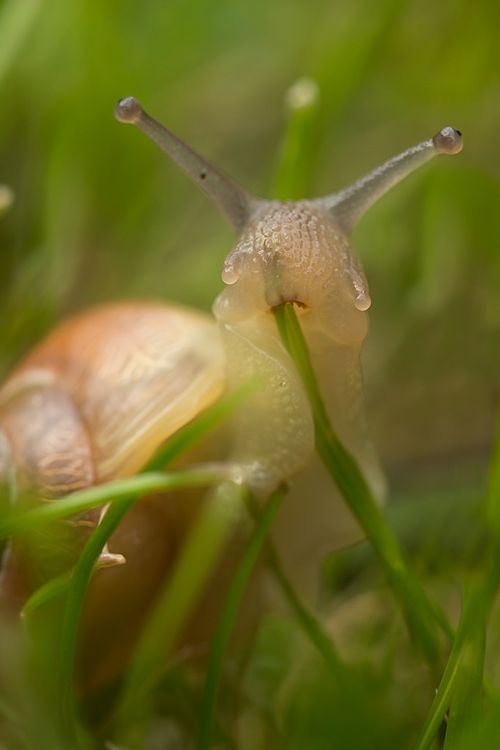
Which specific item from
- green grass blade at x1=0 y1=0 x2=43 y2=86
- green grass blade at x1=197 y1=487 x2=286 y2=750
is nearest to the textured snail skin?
green grass blade at x1=197 y1=487 x2=286 y2=750

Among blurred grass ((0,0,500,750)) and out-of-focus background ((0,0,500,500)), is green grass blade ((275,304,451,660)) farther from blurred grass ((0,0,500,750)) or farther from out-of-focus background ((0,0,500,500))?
out-of-focus background ((0,0,500,500))

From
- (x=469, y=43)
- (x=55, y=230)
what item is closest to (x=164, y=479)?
(x=55, y=230)

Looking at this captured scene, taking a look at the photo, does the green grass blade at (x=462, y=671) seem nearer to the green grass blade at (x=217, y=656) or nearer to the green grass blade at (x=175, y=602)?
the green grass blade at (x=217, y=656)

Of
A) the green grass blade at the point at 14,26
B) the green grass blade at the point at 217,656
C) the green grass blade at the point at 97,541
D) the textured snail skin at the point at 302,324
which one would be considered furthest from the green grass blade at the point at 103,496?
the green grass blade at the point at 14,26

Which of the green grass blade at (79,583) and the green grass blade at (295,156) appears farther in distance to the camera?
the green grass blade at (295,156)

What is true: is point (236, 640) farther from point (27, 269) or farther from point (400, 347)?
point (27, 269)

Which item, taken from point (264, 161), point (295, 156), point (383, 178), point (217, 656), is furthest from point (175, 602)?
point (264, 161)

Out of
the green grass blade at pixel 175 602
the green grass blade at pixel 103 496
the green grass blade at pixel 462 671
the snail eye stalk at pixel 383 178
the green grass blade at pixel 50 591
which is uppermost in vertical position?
the snail eye stalk at pixel 383 178

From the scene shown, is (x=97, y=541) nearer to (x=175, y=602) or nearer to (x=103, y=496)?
(x=103, y=496)
